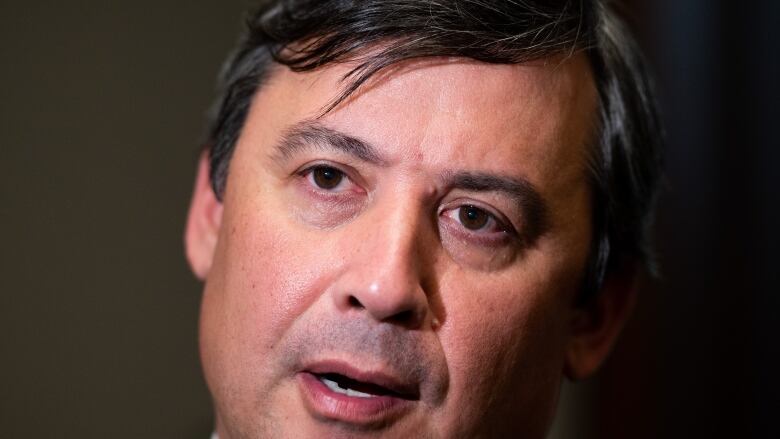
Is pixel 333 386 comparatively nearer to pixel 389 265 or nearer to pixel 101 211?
pixel 389 265

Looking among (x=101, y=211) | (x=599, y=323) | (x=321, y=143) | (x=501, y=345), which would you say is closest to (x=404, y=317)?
(x=501, y=345)

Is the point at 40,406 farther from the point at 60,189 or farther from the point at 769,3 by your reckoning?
the point at 769,3

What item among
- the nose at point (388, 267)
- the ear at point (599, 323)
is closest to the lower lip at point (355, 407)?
the nose at point (388, 267)

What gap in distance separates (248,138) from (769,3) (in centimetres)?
141

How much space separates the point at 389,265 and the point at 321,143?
220 mm

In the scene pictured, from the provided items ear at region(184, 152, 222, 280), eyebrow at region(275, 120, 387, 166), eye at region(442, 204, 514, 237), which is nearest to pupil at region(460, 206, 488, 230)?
eye at region(442, 204, 514, 237)

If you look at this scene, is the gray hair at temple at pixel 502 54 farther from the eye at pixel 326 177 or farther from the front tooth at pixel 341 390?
the front tooth at pixel 341 390

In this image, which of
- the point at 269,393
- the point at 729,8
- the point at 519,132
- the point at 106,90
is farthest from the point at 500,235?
the point at 729,8

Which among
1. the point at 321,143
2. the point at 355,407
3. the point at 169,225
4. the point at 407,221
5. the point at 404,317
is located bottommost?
the point at 355,407

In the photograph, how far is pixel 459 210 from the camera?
4.29 ft

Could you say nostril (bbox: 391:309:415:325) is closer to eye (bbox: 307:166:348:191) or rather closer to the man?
the man

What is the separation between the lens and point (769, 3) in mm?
2215

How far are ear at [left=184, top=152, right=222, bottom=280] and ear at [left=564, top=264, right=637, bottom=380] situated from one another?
23.7 inches

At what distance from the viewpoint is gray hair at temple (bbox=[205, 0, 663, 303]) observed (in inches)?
51.9
